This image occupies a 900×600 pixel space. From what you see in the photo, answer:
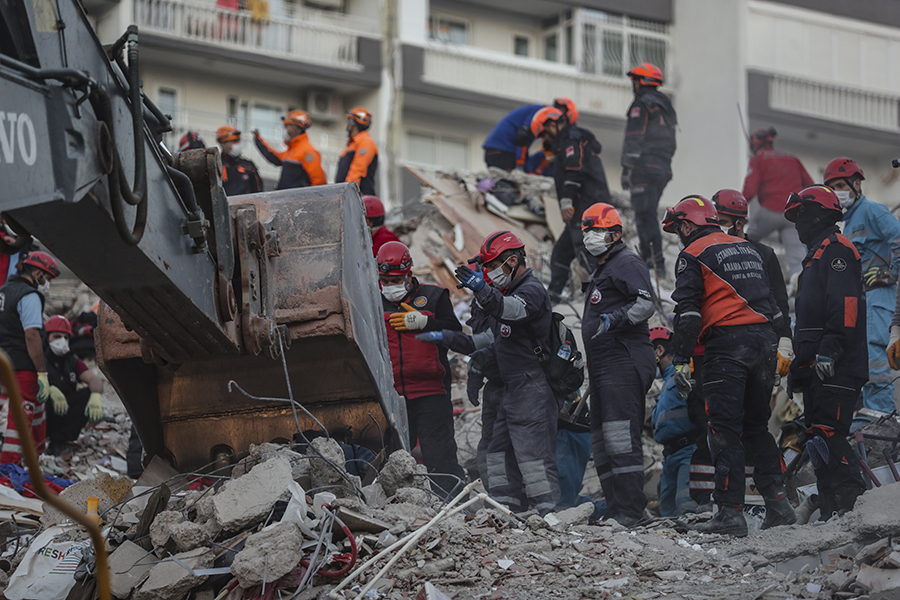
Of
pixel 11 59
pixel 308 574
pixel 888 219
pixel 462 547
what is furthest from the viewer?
pixel 888 219

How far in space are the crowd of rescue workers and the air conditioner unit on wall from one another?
12545mm

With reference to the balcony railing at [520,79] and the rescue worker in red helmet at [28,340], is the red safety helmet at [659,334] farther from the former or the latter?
the balcony railing at [520,79]

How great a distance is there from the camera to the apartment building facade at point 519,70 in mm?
19422

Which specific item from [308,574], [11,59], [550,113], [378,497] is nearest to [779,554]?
[378,497]

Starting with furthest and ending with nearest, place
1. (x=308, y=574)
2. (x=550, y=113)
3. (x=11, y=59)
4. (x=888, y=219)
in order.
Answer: (x=550, y=113) < (x=888, y=219) < (x=308, y=574) < (x=11, y=59)

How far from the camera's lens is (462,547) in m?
4.72

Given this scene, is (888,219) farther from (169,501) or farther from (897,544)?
(169,501)

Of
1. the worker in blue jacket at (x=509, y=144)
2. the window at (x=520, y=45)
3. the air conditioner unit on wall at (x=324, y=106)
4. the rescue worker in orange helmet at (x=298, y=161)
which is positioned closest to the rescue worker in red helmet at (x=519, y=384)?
the rescue worker in orange helmet at (x=298, y=161)

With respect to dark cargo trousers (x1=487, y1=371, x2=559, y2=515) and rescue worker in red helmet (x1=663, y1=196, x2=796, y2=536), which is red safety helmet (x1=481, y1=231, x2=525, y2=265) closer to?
dark cargo trousers (x1=487, y1=371, x2=559, y2=515)

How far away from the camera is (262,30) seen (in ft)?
64.3

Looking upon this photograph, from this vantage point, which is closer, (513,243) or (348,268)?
(348,268)

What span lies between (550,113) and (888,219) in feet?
12.1

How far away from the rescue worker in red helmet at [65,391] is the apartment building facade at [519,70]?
402 inches

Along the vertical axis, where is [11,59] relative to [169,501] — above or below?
above
